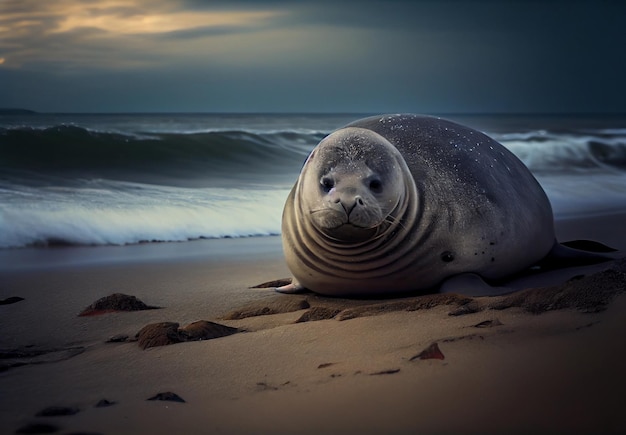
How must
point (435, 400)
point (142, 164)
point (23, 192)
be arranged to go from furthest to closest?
point (142, 164), point (23, 192), point (435, 400)

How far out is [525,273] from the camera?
5.01 meters

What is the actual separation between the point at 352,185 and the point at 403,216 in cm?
49

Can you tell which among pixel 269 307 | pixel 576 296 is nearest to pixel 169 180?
pixel 269 307

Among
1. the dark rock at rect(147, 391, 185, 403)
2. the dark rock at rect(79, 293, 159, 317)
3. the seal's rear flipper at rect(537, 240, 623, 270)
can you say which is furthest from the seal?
the dark rock at rect(147, 391, 185, 403)

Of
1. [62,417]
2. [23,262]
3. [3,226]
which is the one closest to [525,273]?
[62,417]

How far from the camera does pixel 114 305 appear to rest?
4.48 m

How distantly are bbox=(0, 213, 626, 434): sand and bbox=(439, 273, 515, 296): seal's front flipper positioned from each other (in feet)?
0.68

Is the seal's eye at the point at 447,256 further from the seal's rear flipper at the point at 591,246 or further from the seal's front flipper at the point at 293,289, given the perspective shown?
the seal's rear flipper at the point at 591,246

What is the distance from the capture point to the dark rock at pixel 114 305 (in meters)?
4.43

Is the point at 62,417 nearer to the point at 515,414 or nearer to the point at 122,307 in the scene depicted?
the point at 515,414

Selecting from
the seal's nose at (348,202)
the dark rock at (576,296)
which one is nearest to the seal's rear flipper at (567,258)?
the dark rock at (576,296)

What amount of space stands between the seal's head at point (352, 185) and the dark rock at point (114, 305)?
1.02 meters

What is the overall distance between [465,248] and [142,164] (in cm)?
1020

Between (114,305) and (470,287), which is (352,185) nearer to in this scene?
(470,287)
